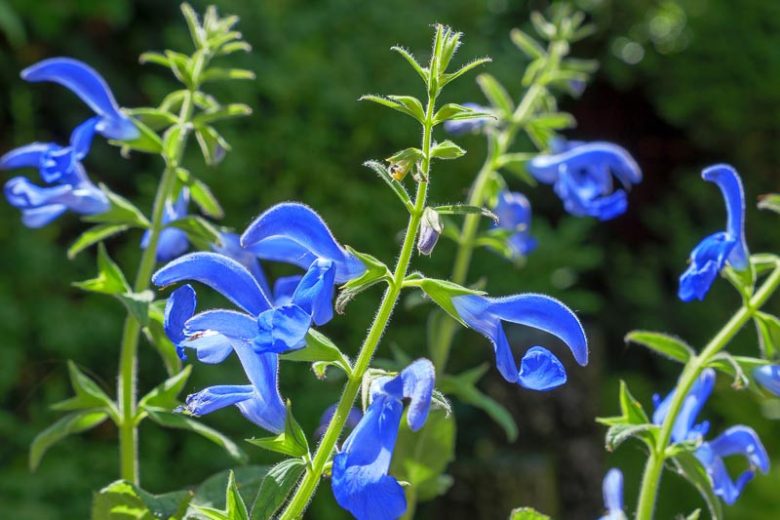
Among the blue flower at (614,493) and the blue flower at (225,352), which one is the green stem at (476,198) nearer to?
the blue flower at (614,493)

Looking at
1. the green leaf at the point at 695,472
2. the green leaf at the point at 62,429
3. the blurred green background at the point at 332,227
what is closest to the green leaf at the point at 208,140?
the green leaf at the point at 62,429

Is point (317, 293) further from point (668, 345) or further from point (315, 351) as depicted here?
point (668, 345)

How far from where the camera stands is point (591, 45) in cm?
438

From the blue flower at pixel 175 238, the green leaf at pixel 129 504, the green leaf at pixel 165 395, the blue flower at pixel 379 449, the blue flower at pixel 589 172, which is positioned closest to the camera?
the blue flower at pixel 379 449

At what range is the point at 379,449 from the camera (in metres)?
0.57

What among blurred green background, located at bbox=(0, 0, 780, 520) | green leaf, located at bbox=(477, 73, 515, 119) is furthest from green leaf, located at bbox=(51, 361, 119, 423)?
blurred green background, located at bbox=(0, 0, 780, 520)

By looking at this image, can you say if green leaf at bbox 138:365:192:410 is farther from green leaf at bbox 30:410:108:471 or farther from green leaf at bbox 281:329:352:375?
green leaf at bbox 281:329:352:375

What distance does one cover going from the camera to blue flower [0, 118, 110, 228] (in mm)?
945

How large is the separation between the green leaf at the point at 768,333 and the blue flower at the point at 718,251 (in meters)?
0.05

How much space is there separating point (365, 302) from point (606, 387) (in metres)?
1.33

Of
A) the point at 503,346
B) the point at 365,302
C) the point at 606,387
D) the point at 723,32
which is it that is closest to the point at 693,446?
the point at 503,346

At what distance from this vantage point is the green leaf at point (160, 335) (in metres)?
0.85

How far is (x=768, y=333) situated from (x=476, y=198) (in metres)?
0.40

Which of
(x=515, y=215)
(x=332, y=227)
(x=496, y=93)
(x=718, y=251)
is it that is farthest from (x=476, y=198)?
(x=332, y=227)
